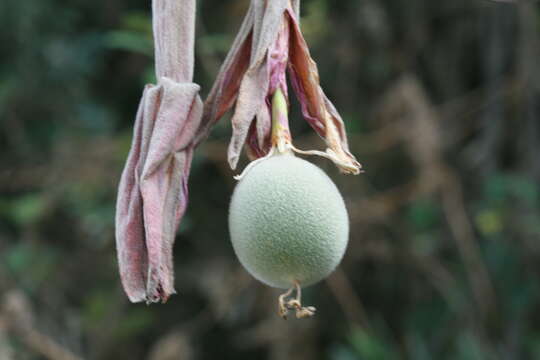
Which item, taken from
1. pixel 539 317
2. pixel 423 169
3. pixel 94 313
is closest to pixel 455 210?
pixel 423 169

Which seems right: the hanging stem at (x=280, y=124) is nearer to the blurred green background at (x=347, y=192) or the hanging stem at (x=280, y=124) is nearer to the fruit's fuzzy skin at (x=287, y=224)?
the fruit's fuzzy skin at (x=287, y=224)

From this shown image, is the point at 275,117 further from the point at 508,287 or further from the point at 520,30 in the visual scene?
the point at 520,30

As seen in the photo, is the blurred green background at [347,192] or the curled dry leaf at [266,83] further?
the blurred green background at [347,192]

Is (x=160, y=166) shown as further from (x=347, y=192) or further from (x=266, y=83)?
(x=347, y=192)

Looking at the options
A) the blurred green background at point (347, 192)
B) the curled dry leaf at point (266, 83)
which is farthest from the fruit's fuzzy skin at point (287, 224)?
the blurred green background at point (347, 192)

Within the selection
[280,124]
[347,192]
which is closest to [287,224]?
[280,124]

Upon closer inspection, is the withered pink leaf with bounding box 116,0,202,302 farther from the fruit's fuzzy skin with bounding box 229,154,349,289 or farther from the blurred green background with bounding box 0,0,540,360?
the blurred green background with bounding box 0,0,540,360
